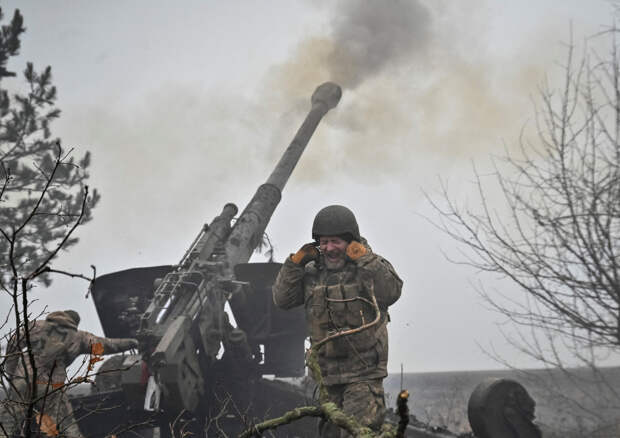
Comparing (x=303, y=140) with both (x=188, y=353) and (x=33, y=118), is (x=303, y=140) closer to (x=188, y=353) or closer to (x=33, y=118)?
(x=188, y=353)

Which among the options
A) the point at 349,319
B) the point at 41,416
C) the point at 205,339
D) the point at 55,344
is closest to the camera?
the point at 41,416

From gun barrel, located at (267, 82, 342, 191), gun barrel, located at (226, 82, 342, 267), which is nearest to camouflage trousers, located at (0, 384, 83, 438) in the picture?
gun barrel, located at (226, 82, 342, 267)

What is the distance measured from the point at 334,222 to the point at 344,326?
84 cm

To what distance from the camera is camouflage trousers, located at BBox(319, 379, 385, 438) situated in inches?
139

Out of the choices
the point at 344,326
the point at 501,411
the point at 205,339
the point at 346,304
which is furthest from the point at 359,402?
the point at 205,339

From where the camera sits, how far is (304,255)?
13.3 feet

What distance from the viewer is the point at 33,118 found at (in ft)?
48.5

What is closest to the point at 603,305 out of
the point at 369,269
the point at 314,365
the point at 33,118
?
the point at 369,269

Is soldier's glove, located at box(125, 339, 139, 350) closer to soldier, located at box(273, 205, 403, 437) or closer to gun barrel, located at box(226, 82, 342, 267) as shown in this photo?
gun barrel, located at box(226, 82, 342, 267)

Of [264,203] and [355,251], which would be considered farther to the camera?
[264,203]

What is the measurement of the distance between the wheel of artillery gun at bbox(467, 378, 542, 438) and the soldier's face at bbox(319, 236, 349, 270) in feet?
4.87

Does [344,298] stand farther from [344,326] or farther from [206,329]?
[206,329]

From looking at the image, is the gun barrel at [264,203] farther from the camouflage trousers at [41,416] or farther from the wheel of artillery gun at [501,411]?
the wheel of artillery gun at [501,411]

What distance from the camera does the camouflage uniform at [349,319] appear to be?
364 centimetres
